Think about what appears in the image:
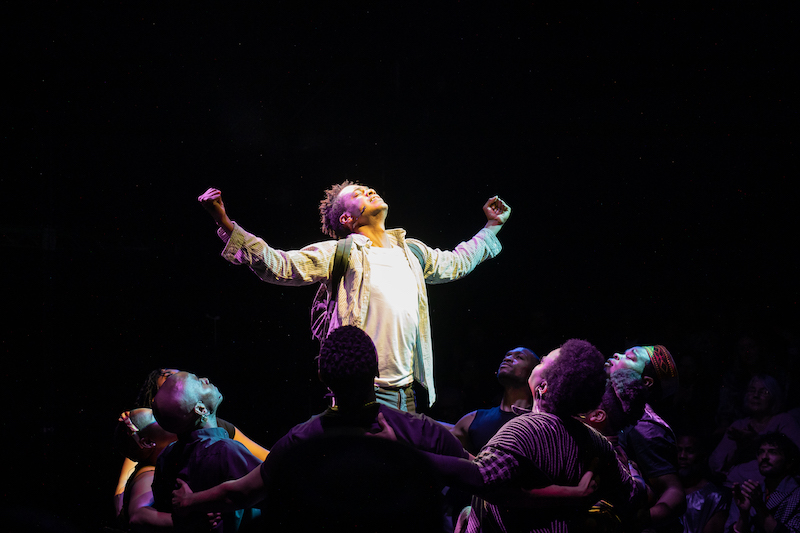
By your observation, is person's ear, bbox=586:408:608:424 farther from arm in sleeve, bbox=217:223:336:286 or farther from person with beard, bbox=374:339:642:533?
arm in sleeve, bbox=217:223:336:286

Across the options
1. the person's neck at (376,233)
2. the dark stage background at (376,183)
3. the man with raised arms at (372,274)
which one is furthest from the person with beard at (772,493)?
the person's neck at (376,233)

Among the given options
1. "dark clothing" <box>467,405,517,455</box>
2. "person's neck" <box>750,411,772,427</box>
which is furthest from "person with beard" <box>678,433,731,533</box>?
"dark clothing" <box>467,405,517,455</box>

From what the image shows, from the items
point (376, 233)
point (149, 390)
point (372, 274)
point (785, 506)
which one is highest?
point (376, 233)

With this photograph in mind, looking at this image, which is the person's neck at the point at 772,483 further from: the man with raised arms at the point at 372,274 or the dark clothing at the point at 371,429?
the dark clothing at the point at 371,429

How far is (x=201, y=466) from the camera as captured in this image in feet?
6.59

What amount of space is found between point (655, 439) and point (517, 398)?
79cm

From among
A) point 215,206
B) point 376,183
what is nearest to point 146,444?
point 215,206

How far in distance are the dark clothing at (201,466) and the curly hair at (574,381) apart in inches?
41.5

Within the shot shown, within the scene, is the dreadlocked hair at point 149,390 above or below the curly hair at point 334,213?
below

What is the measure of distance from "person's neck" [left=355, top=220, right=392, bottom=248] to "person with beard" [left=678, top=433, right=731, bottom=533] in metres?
2.33

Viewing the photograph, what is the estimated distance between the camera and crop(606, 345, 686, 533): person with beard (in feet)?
7.54

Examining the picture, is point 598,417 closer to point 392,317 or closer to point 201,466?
point 392,317

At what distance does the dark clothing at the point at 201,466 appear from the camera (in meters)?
1.99

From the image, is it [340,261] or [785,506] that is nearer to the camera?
[340,261]
